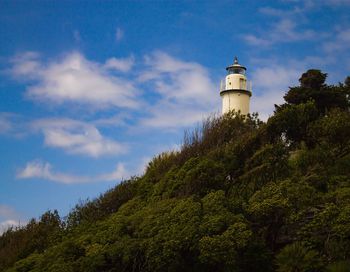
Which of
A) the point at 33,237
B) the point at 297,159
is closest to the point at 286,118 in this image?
the point at 297,159

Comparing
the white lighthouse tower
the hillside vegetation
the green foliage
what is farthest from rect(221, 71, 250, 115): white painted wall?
the green foliage

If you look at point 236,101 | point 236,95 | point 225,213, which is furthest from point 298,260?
point 236,95

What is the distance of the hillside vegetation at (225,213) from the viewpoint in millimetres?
12320

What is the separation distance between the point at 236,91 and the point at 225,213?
66.1ft

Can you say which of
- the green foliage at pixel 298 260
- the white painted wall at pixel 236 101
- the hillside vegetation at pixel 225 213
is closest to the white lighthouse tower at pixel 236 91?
the white painted wall at pixel 236 101

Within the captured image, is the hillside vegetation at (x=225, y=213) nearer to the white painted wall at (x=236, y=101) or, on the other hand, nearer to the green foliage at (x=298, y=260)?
the green foliage at (x=298, y=260)

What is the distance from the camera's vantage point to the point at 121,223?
1572 cm

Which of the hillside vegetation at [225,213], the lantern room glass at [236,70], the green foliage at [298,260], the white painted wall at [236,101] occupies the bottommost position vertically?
the green foliage at [298,260]

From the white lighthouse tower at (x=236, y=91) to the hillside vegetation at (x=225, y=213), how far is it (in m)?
10.5

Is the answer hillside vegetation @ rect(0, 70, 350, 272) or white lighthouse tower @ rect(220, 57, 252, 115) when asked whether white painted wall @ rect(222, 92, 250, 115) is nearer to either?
white lighthouse tower @ rect(220, 57, 252, 115)

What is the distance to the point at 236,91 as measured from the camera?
108 ft

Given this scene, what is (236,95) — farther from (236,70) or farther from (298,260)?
(298,260)

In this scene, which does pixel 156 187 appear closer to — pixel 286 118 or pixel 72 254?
pixel 72 254

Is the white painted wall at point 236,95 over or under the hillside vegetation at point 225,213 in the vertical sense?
over
